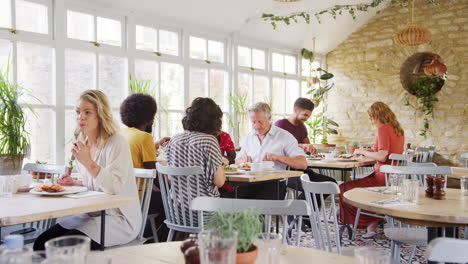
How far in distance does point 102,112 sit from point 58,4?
2.77 m

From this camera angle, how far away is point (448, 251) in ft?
3.78

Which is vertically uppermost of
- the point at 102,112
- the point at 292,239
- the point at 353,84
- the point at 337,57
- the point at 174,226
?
the point at 337,57

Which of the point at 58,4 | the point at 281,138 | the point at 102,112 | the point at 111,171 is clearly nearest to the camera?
the point at 111,171

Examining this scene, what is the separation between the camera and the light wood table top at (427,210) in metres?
2.07

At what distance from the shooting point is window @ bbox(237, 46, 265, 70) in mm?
7398

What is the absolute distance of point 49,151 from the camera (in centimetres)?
485

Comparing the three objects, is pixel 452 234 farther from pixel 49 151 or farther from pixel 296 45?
pixel 296 45

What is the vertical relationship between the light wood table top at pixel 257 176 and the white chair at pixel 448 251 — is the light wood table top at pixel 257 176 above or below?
below

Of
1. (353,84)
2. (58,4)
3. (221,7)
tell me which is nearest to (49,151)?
(58,4)

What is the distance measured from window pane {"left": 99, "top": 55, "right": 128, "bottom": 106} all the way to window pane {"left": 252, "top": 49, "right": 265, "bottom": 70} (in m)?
2.72

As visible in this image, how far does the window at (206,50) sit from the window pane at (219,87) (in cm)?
21

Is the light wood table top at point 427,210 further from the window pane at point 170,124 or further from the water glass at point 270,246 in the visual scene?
the window pane at point 170,124

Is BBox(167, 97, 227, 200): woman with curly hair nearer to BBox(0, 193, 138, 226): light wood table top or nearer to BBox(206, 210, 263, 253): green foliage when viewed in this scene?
BBox(0, 193, 138, 226): light wood table top

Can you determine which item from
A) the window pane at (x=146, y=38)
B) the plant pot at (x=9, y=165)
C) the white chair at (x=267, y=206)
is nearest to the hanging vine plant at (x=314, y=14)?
the window pane at (x=146, y=38)
